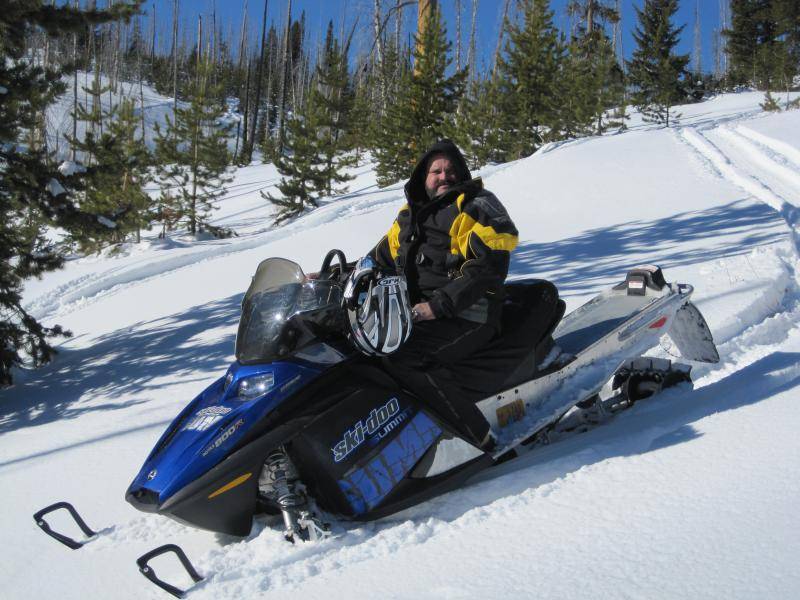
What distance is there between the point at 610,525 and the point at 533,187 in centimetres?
1167

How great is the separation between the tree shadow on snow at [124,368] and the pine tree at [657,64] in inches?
1200

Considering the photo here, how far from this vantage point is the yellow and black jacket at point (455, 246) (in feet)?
9.62

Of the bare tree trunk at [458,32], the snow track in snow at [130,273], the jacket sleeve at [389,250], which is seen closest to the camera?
the jacket sleeve at [389,250]

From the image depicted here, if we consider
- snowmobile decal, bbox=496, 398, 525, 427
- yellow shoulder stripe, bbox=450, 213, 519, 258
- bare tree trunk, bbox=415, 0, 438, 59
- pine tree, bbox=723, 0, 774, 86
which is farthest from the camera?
pine tree, bbox=723, 0, 774, 86

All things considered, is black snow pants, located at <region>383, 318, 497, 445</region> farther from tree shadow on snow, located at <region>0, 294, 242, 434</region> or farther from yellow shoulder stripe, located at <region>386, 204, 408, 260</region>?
tree shadow on snow, located at <region>0, 294, 242, 434</region>

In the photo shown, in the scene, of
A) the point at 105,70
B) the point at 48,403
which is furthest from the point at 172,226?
the point at 105,70

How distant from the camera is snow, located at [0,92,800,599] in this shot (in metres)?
2.11

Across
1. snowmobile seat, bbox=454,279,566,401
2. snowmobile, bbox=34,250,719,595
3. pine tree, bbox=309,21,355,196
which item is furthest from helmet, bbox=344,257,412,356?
pine tree, bbox=309,21,355,196

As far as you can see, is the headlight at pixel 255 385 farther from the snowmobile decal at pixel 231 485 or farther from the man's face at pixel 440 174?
the man's face at pixel 440 174

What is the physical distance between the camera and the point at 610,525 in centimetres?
233

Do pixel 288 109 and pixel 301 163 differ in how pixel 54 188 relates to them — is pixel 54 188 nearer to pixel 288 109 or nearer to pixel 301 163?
pixel 301 163

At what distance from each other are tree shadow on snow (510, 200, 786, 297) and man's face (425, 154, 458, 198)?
3.49m

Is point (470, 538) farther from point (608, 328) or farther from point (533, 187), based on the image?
point (533, 187)

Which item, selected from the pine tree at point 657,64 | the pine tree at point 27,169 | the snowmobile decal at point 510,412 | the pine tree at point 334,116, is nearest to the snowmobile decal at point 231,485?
the snowmobile decal at point 510,412
